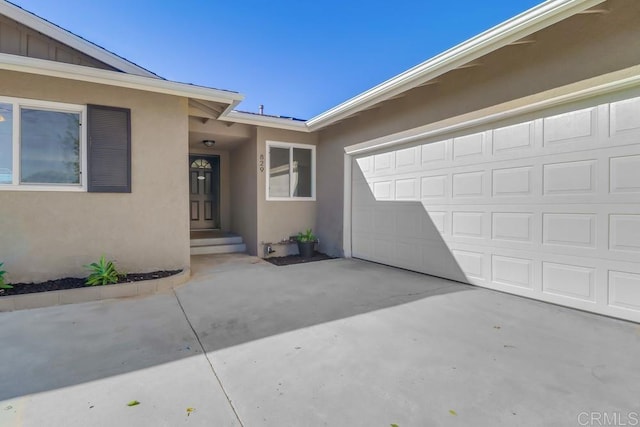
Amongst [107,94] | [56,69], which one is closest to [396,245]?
[107,94]

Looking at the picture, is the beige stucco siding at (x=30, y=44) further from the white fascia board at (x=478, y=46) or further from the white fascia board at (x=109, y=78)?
the white fascia board at (x=478, y=46)

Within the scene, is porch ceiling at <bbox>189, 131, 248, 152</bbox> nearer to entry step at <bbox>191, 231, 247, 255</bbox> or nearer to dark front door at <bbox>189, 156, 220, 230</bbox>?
dark front door at <bbox>189, 156, 220, 230</bbox>

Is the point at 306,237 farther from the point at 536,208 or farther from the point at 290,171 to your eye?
the point at 536,208

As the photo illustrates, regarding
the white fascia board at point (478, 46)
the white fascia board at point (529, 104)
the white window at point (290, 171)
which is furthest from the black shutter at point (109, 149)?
the white fascia board at point (529, 104)

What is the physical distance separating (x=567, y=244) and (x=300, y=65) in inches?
383

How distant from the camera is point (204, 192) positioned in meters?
8.73

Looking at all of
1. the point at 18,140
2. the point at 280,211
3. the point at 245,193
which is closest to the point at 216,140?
the point at 245,193

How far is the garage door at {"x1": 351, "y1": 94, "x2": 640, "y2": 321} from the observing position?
10.2ft

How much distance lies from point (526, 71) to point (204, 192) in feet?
25.8

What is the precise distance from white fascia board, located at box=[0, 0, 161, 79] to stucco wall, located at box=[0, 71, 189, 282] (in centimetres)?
67

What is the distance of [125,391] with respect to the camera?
1.94 meters

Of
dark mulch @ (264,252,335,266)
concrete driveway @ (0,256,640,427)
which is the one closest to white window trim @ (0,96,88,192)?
concrete driveway @ (0,256,640,427)

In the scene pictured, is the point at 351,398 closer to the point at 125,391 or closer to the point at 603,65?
the point at 125,391

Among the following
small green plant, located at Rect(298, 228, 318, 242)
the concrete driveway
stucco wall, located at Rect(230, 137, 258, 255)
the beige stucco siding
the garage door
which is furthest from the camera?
small green plant, located at Rect(298, 228, 318, 242)
